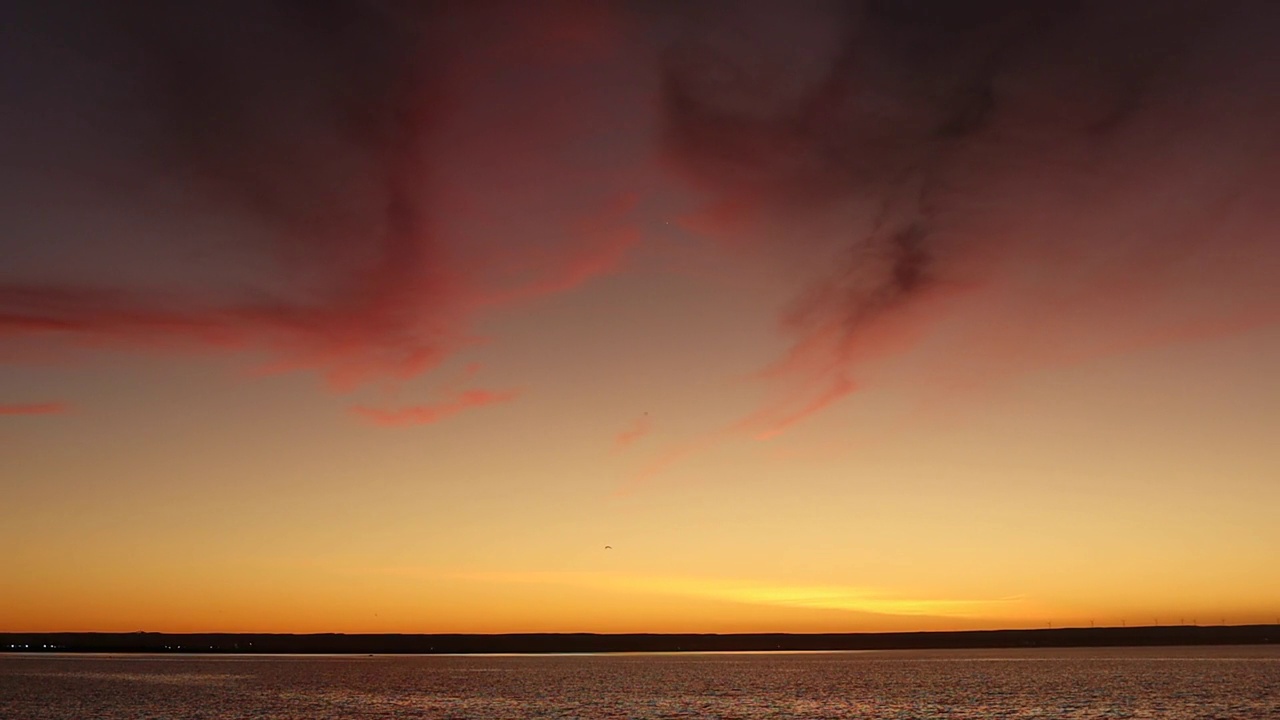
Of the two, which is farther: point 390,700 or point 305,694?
point 305,694

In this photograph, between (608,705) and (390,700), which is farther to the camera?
(390,700)

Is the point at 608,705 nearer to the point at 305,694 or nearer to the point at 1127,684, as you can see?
the point at 305,694

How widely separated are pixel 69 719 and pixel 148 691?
236 ft

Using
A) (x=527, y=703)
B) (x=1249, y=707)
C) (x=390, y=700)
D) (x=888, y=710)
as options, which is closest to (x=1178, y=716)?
(x=1249, y=707)

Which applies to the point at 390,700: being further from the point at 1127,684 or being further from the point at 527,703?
the point at 1127,684

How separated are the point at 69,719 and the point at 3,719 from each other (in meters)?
6.81

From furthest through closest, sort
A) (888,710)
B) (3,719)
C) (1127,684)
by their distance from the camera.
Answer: (1127,684), (888,710), (3,719)

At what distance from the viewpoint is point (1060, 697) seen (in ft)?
518

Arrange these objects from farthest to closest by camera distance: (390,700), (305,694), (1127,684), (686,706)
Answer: (1127,684) < (305,694) < (390,700) < (686,706)

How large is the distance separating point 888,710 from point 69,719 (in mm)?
100726

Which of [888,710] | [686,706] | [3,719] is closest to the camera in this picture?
[3,719]

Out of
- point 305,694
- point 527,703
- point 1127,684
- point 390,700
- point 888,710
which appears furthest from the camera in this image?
point 1127,684

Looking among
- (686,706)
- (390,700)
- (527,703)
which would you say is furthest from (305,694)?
(686,706)

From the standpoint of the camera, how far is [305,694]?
7190 inches
